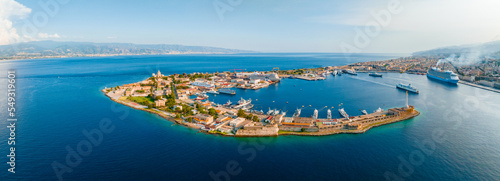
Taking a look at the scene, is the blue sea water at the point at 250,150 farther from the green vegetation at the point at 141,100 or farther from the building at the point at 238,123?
the green vegetation at the point at 141,100

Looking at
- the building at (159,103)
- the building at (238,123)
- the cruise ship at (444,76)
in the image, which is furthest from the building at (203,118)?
the cruise ship at (444,76)

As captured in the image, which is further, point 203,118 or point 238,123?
point 203,118

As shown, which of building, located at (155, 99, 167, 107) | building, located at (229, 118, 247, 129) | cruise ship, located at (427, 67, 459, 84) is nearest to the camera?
building, located at (229, 118, 247, 129)

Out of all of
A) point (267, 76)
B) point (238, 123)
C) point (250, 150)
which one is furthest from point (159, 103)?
point (267, 76)

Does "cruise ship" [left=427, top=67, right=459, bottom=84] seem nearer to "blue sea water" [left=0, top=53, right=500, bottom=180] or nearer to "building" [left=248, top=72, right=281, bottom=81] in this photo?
"blue sea water" [left=0, top=53, right=500, bottom=180]

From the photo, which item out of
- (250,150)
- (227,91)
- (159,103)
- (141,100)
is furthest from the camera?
(227,91)

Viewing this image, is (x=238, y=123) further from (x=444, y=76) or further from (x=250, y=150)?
(x=444, y=76)

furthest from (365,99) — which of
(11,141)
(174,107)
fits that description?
(11,141)

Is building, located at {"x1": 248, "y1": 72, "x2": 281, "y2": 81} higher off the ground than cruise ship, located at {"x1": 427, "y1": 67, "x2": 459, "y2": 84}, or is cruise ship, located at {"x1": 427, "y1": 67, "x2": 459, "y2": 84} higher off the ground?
cruise ship, located at {"x1": 427, "y1": 67, "x2": 459, "y2": 84}

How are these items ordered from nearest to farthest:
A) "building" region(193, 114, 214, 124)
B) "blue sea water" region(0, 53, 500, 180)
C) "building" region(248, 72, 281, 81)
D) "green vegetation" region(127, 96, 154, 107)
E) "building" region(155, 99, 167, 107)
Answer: "blue sea water" region(0, 53, 500, 180) → "building" region(193, 114, 214, 124) → "building" region(155, 99, 167, 107) → "green vegetation" region(127, 96, 154, 107) → "building" region(248, 72, 281, 81)

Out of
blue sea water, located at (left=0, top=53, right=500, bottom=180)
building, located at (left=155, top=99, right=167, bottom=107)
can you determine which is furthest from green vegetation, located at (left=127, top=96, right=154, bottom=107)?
blue sea water, located at (left=0, top=53, right=500, bottom=180)

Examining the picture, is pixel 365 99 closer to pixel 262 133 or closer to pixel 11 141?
pixel 262 133
